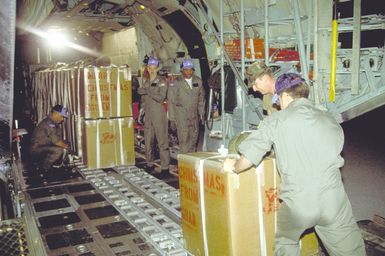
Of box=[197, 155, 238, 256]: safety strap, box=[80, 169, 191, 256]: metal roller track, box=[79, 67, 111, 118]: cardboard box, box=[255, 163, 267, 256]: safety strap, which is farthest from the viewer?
box=[79, 67, 111, 118]: cardboard box

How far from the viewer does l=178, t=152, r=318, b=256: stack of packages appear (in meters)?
3.16

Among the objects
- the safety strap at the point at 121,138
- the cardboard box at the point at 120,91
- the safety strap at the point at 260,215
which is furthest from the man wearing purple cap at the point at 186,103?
the safety strap at the point at 260,215

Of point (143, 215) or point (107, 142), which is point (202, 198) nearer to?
point (143, 215)

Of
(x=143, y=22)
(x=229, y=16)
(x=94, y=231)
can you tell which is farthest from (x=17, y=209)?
(x=143, y=22)

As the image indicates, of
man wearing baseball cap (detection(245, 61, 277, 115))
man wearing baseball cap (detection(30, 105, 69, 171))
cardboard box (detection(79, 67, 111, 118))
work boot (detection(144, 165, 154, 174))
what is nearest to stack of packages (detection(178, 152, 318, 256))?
man wearing baseball cap (detection(245, 61, 277, 115))

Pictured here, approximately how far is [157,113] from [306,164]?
4.89 m

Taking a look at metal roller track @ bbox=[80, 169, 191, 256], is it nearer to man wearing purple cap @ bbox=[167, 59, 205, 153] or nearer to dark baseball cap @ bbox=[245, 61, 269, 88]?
man wearing purple cap @ bbox=[167, 59, 205, 153]

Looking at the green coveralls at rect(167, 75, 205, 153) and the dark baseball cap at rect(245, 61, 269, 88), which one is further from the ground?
the dark baseball cap at rect(245, 61, 269, 88)

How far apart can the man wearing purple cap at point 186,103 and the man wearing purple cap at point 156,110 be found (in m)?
0.25

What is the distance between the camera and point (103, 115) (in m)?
7.60

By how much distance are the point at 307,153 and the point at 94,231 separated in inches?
118

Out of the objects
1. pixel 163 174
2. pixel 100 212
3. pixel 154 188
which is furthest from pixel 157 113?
pixel 100 212

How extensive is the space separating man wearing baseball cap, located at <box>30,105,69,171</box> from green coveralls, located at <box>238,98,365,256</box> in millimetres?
5453

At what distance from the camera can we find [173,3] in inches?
391
